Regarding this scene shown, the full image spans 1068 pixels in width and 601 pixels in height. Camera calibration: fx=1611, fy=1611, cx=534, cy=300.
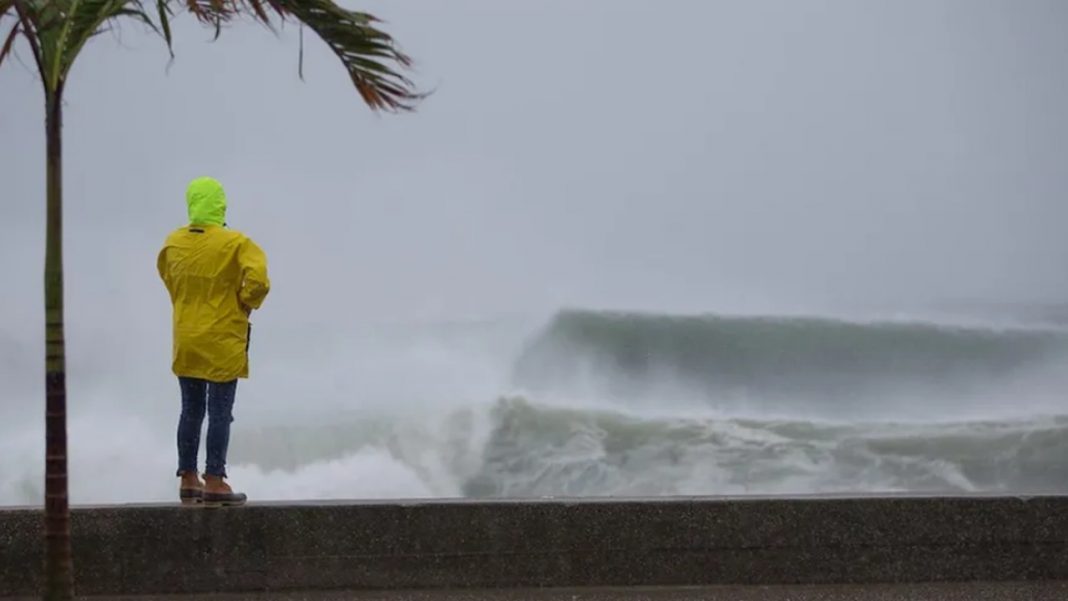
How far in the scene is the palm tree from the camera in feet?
14.0

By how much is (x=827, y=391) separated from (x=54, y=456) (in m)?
12.3

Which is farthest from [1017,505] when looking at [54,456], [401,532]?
[54,456]

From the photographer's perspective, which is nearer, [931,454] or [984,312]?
[931,454]

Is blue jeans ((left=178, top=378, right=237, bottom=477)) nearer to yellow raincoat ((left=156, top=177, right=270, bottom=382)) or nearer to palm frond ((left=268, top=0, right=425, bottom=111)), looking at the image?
yellow raincoat ((left=156, top=177, right=270, bottom=382))

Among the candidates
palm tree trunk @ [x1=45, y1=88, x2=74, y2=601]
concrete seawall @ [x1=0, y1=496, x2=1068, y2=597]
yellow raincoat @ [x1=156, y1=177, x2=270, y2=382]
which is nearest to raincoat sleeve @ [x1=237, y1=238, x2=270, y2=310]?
yellow raincoat @ [x1=156, y1=177, x2=270, y2=382]

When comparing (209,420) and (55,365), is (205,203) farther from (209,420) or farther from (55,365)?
(55,365)

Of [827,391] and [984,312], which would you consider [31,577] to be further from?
[984,312]

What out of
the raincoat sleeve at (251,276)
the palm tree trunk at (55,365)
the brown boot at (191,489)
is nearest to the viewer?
the palm tree trunk at (55,365)

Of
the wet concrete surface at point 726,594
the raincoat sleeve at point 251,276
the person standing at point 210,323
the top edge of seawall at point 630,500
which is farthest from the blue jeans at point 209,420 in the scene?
the wet concrete surface at point 726,594

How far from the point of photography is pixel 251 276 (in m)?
5.84

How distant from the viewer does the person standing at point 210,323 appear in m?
5.87

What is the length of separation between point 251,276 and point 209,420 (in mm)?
573

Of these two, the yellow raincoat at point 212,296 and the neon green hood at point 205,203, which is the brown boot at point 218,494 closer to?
the yellow raincoat at point 212,296

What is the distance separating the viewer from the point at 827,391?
51.9 feet
